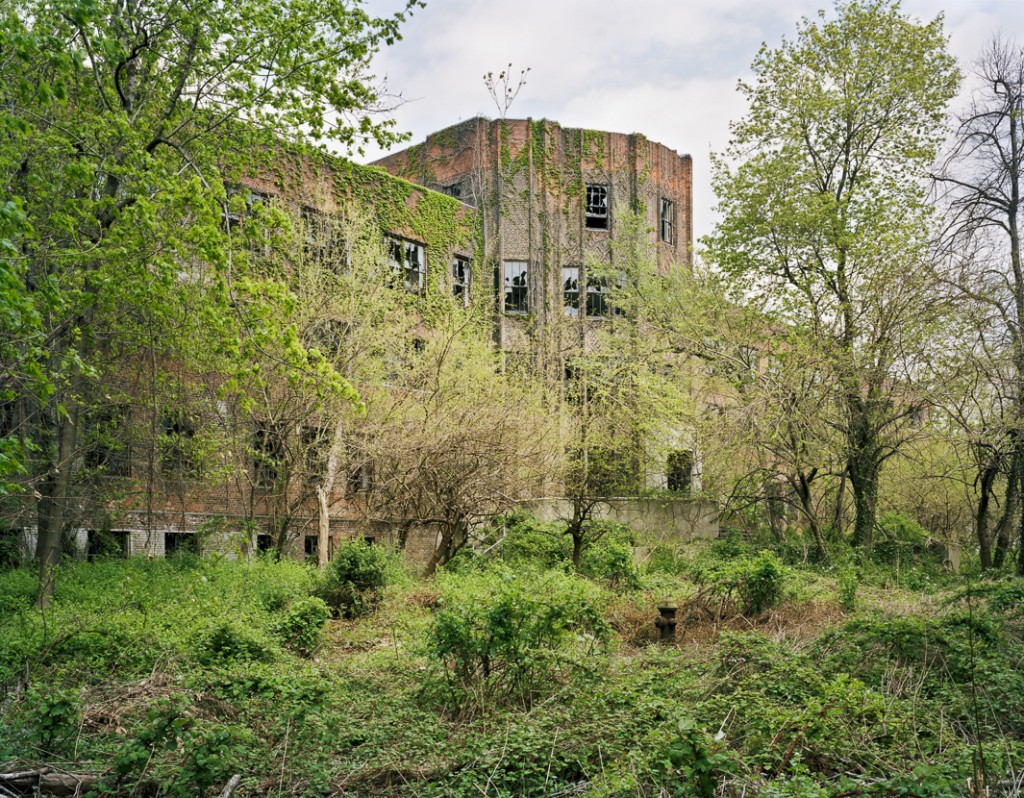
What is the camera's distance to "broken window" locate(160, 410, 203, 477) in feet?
54.5

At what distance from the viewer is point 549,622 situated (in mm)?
8047

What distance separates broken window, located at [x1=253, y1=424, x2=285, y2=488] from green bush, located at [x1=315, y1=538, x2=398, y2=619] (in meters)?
4.20

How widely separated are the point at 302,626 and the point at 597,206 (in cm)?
2304

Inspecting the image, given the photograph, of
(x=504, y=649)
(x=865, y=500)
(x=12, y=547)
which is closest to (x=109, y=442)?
(x=12, y=547)

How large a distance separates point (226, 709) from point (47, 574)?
6336 mm

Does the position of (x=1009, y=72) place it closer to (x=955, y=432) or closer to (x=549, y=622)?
(x=955, y=432)

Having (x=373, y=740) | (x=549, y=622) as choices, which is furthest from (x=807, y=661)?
(x=373, y=740)

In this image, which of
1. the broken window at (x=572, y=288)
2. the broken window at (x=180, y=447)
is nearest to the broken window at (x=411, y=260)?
the broken window at (x=572, y=288)

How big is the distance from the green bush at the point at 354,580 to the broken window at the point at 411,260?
42.0 ft

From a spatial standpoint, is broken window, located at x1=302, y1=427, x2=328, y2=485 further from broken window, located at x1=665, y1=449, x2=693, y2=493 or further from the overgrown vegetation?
broken window, located at x1=665, y1=449, x2=693, y2=493

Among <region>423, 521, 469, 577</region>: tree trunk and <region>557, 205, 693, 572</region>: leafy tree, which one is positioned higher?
<region>557, 205, 693, 572</region>: leafy tree

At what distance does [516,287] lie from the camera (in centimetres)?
2933

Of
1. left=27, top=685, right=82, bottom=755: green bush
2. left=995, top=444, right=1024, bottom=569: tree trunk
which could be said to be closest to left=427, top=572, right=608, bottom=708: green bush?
left=27, top=685, right=82, bottom=755: green bush

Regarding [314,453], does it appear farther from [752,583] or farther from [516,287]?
[516,287]
